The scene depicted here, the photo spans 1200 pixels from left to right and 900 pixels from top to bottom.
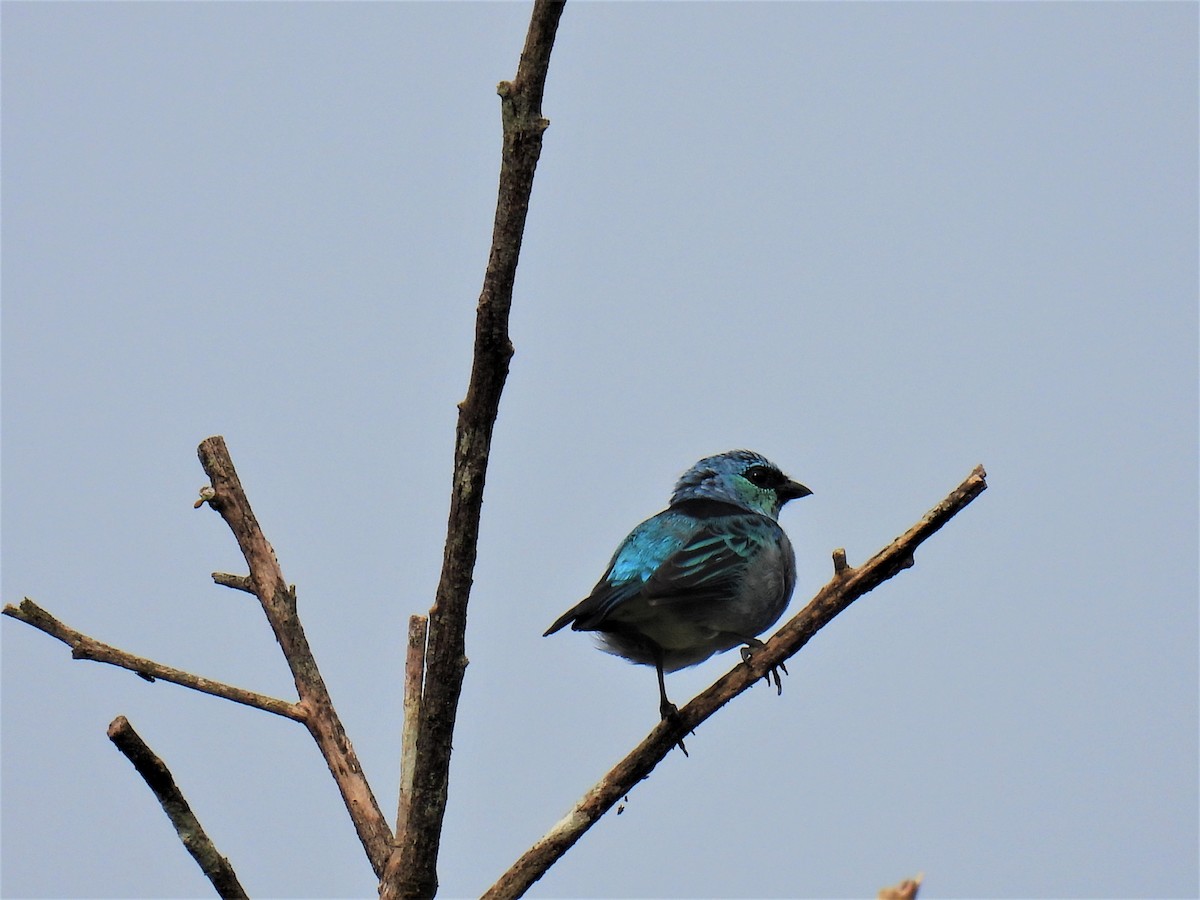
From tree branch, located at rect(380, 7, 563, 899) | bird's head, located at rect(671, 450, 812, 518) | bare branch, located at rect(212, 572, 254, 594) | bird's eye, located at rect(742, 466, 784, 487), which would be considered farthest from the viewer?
bird's eye, located at rect(742, 466, 784, 487)

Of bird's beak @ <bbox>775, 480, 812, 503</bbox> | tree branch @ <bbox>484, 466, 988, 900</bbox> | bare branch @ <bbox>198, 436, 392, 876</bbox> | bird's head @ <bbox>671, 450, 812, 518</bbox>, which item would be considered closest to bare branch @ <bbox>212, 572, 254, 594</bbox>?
bare branch @ <bbox>198, 436, 392, 876</bbox>

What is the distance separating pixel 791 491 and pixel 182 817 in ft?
18.2

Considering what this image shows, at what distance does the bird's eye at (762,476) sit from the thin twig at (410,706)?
3478 mm

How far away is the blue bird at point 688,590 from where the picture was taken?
7160 millimetres

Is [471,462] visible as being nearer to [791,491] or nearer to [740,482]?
[740,482]

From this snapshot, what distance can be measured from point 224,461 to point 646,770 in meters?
2.62

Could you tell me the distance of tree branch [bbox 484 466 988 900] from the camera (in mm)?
5395

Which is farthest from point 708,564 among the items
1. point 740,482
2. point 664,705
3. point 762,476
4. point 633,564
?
point 762,476

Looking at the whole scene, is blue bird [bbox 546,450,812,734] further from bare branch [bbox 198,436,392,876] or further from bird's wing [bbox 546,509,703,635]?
bare branch [bbox 198,436,392,876]

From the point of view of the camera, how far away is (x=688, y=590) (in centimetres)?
720

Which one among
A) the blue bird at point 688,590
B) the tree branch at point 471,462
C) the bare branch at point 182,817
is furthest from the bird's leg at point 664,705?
the bare branch at point 182,817

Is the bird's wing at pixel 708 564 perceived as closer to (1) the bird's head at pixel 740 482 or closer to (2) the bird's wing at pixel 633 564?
(2) the bird's wing at pixel 633 564

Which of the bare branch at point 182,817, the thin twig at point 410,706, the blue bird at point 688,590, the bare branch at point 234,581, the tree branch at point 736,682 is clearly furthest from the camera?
the blue bird at point 688,590

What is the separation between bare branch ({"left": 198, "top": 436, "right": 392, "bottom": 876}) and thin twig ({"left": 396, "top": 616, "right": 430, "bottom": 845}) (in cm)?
22
